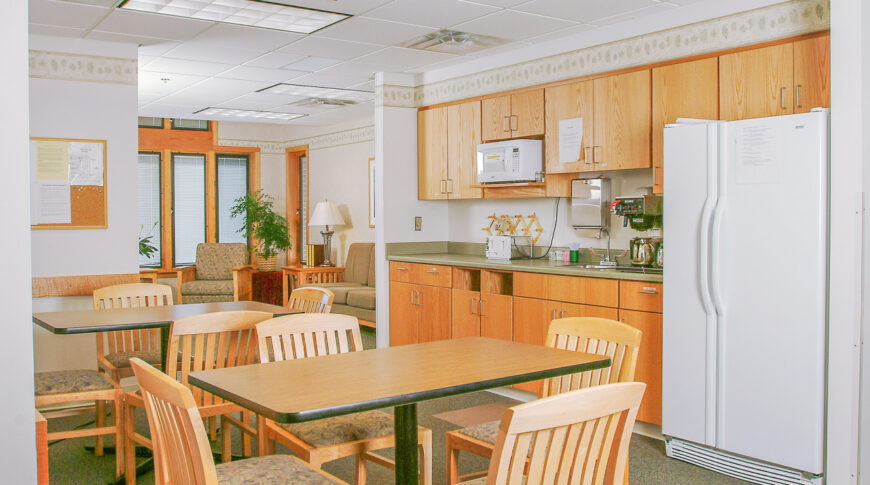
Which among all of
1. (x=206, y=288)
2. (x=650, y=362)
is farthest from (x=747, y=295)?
(x=206, y=288)

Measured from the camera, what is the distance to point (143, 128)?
951 cm

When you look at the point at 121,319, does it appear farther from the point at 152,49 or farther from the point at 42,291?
the point at 152,49

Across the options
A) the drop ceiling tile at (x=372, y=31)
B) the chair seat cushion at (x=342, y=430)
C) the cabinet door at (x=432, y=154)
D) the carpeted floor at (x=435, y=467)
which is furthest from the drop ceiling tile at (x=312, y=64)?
the chair seat cushion at (x=342, y=430)

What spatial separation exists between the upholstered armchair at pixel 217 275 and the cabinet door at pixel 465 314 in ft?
13.4

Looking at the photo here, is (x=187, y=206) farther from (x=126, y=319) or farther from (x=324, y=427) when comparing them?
(x=324, y=427)

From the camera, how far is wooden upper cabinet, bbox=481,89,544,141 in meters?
5.28

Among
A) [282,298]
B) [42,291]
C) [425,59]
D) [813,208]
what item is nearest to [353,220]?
[282,298]

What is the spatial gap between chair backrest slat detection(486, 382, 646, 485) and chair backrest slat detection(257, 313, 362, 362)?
4.27 feet

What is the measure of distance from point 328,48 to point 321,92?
1835mm

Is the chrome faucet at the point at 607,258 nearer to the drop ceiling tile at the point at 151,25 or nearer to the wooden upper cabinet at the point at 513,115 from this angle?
the wooden upper cabinet at the point at 513,115

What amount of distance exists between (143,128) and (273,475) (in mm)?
8270

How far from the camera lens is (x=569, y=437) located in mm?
1679

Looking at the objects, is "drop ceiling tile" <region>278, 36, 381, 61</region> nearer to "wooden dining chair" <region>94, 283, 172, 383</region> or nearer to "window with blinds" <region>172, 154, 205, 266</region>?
"wooden dining chair" <region>94, 283, 172, 383</region>

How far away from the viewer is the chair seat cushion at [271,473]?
2.20 metres
